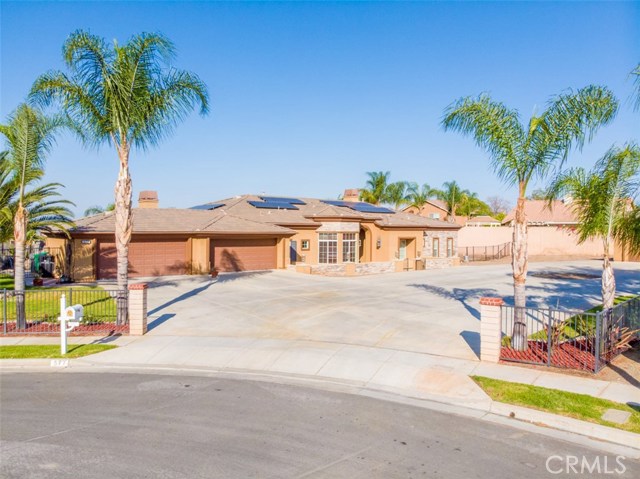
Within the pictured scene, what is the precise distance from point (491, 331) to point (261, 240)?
864 inches

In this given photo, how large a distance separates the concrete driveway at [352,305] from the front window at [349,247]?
135 inches

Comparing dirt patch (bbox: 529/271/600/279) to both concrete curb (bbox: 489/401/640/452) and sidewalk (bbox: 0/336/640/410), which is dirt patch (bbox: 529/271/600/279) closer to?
sidewalk (bbox: 0/336/640/410)

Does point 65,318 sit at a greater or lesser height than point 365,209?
lesser

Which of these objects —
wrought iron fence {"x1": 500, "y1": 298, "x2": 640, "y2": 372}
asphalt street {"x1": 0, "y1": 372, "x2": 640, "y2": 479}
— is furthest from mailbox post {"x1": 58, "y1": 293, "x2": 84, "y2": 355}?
wrought iron fence {"x1": 500, "y1": 298, "x2": 640, "y2": 372}

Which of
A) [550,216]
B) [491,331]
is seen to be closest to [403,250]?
[550,216]

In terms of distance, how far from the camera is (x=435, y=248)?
133ft

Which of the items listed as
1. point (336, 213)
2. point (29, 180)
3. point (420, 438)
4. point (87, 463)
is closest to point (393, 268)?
point (336, 213)

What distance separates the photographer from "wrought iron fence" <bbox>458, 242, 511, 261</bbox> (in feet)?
153

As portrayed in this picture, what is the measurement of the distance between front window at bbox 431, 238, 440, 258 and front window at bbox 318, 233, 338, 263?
37.6 feet

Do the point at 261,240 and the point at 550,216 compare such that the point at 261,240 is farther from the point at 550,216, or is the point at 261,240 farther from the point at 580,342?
the point at 550,216

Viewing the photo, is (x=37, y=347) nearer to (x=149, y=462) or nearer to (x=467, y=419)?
(x=149, y=462)

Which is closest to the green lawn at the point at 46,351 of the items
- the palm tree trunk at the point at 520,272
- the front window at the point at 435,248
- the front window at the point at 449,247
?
the palm tree trunk at the point at 520,272

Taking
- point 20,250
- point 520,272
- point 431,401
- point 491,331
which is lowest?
point 431,401

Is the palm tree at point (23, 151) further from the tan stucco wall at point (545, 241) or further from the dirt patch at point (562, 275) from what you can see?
the tan stucco wall at point (545, 241)
